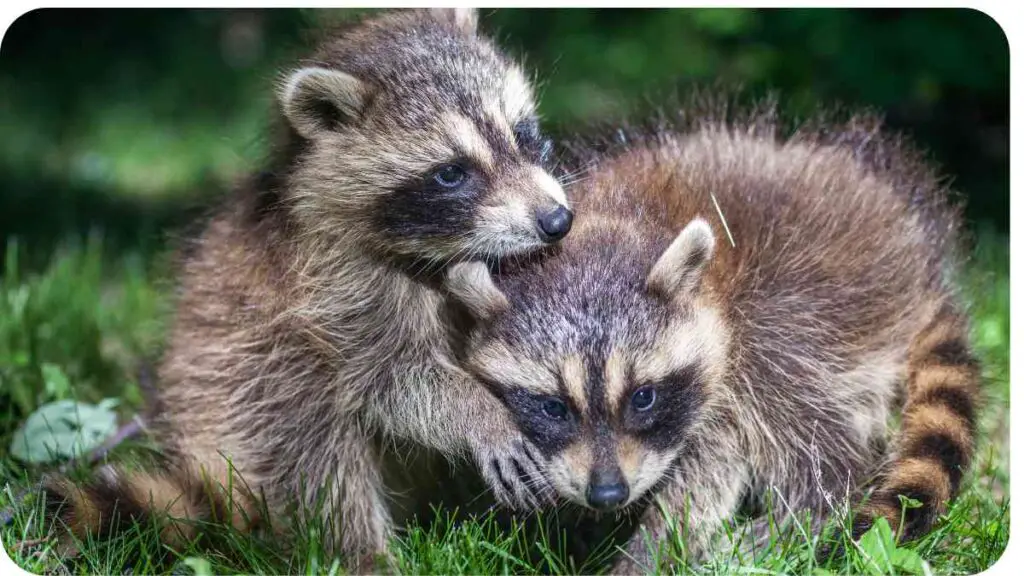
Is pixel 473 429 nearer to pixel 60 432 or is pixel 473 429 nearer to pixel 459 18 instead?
pixel 459 18

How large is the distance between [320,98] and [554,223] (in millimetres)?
1016

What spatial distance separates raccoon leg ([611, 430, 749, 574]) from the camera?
4340 millimetres

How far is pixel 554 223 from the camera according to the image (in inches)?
162

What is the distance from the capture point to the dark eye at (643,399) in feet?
13.3

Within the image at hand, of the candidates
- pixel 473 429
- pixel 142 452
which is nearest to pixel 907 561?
pixel 473 429

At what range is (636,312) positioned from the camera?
4.13 metres

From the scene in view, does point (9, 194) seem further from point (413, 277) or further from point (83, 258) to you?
point (413, 277)

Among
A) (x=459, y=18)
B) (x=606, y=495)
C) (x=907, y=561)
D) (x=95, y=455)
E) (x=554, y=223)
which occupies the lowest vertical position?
(x=95, y=455)

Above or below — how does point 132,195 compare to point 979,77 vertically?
below

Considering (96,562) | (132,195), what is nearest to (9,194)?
(132,195)

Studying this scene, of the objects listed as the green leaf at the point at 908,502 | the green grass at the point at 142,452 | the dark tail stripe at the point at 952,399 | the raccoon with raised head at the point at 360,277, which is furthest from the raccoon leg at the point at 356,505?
the dark tail stripe at the point at 952,399

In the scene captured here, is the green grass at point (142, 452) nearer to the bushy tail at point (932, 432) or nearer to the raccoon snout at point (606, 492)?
the bushy tail at point (932, 432)

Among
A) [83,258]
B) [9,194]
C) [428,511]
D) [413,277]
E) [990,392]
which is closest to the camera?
[413,277]

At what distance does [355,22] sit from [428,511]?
2.06 m
